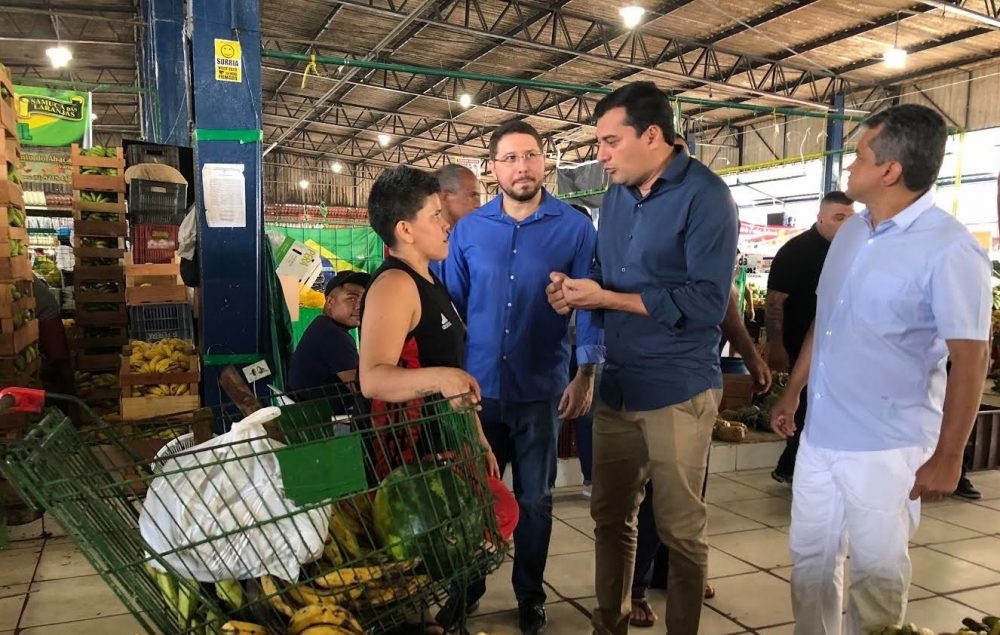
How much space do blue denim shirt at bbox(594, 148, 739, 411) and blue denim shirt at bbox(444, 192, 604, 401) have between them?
1.24 ft

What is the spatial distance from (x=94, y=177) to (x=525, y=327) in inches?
231

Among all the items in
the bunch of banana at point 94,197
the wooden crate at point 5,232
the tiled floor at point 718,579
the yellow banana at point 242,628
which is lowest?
the tiled floor at point 718,579

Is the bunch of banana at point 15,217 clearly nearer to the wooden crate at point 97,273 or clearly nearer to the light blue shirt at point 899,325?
the wooden crate at point 97,273

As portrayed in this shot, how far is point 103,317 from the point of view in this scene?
6879 mm

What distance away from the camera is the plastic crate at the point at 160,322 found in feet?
19.9

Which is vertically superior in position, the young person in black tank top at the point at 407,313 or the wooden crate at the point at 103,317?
the young person in black tank top at the point at 407,313

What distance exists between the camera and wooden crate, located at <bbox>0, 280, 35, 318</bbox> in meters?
4.49

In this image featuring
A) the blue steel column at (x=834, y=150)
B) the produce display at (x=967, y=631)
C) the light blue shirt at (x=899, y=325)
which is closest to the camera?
the produce display at (x=967, y=631)

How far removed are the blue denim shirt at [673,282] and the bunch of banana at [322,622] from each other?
1.24m

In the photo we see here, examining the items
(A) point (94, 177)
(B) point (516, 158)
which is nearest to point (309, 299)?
(A) point (94, 177)

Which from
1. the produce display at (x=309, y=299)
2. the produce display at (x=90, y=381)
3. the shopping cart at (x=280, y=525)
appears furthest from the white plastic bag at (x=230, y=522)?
the produce display at (x=90, y=381)

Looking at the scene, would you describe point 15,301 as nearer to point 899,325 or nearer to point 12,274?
point 12,274

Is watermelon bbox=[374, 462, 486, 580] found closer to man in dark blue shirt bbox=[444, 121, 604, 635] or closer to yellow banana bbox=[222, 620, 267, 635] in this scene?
yellow banana bbox=[222, 620, 267, 635]

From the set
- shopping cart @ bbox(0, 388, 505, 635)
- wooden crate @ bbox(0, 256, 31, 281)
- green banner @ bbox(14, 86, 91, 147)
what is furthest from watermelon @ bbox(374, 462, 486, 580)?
green banner @ bbox(14, 86, 91, 147)
